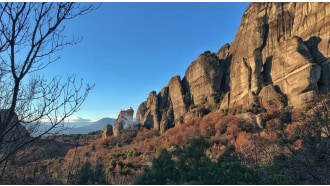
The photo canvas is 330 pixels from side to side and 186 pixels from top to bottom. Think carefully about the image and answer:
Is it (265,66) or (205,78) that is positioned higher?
(205,78)

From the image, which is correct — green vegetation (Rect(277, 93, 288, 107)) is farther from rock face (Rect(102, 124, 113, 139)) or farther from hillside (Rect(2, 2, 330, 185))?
rock face (Rect(102, 124, 113, 139))

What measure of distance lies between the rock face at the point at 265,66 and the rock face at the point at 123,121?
12469 mm

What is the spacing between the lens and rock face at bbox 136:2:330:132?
24578 mm

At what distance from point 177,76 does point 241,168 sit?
156 ft

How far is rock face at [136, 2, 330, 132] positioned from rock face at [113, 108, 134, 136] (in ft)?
40.9

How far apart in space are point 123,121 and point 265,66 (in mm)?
45208

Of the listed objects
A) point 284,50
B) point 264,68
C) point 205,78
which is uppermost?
point 284,50

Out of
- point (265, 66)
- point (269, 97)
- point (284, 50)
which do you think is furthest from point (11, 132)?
point (265, 66)

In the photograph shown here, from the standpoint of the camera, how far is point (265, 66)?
32531 millimetres

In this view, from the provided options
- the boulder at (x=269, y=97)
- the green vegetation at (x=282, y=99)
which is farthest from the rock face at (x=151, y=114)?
the green vegetation at (x=282, y=99)

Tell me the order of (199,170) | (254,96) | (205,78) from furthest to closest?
1. (205,78)
2. (254,96)
3. (199,170)

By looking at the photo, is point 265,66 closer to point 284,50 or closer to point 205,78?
point 284,50

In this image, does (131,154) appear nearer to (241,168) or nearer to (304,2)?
(241,168)

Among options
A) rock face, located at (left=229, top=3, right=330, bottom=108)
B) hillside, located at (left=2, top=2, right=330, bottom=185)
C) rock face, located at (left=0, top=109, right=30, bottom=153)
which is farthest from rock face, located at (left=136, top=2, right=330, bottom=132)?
rock face, located at (left=0, top=109, right=30, bottom=153)
